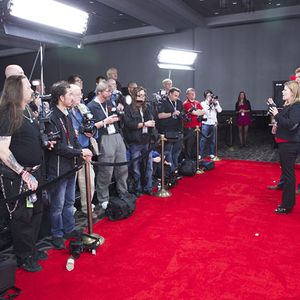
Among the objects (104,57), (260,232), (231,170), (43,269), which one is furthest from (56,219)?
(104,57)

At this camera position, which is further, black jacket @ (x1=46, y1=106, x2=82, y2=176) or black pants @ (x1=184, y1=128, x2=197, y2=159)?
black pants @ (x1=184, y1=128, x2=197, y2=159)

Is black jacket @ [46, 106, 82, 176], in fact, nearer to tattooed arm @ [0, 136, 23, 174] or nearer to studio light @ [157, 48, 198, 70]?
tattooed arm @ [0, 136, 23, 174]

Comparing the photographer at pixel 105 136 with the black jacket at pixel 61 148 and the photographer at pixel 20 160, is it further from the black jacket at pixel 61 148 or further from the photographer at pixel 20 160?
the photographer at pixel 20 160

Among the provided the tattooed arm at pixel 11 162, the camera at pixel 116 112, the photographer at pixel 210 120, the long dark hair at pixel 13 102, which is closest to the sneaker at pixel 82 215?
the camera at pixel 116 112

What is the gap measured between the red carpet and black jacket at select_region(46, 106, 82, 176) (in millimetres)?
808

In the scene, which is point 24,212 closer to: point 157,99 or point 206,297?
point 206,297

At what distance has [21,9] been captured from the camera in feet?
11.2

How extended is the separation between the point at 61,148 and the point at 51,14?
1642mm

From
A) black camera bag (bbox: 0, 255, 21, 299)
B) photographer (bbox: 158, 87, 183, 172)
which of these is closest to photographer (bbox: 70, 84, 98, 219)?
black camera bag (bbox: 0, 255, 21, 299)

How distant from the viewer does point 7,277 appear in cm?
240

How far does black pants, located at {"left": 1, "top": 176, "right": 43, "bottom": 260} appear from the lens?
8.78 ft

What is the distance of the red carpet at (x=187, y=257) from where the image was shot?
2.52 metres

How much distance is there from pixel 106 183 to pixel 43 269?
5.38ft

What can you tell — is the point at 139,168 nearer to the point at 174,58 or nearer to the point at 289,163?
the point at 289,163
